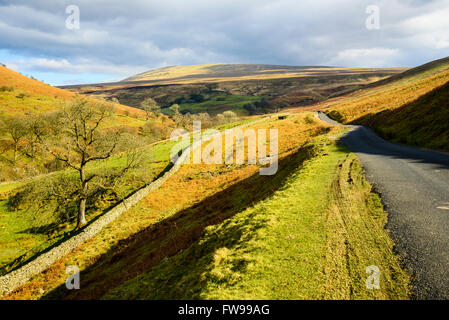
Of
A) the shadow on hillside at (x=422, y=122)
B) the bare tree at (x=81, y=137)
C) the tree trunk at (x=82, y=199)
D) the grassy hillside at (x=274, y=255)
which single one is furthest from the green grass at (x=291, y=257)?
the shadow on hillside at (x=422, y=122)

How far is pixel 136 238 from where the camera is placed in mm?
21047

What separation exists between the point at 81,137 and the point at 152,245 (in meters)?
15.0

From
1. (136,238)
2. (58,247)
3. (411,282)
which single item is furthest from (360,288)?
(58,247)

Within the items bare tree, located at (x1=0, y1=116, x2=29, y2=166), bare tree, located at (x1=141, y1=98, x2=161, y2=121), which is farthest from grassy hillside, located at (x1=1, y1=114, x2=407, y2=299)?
bare tree, located at (x1=141, y1=98, x2=161, y2=121)

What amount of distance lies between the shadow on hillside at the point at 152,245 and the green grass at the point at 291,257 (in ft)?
9.84

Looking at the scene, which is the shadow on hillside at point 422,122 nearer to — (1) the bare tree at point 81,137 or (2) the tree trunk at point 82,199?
(1) the bare tree at point 81,137

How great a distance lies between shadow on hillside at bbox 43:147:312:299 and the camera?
13.3 metres

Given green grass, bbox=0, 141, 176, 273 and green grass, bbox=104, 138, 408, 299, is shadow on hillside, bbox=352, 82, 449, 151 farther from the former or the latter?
green grass, bbox=0, 141, 176, 273

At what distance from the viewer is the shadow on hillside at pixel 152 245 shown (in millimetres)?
13273

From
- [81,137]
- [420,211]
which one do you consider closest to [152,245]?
[81,137]

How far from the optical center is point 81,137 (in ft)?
79.4

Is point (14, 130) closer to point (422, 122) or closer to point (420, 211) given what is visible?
point (420, 211)
